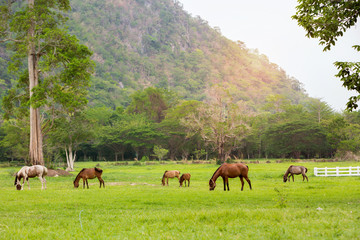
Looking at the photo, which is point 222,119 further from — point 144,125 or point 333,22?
point 333,22

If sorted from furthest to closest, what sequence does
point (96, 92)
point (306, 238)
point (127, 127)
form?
point (96, 92) → point (127, 127) → point (306, 238)

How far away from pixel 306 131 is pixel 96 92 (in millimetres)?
103671

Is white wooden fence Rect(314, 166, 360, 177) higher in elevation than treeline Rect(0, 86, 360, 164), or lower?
lower

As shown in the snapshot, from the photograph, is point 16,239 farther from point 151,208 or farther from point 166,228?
point 151,208

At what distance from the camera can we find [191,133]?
62.8 m

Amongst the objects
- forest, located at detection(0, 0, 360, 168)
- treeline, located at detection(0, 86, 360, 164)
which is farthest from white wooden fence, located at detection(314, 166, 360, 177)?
treeline, located at detection(0, 86, 360, 164)

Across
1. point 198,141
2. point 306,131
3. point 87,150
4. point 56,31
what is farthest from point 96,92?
point 56,31

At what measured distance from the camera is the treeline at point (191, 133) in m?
55.2

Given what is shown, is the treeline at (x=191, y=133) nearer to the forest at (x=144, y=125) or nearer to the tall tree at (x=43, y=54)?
the forest at (x=144, y=125)

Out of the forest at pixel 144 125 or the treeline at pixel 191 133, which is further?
the treeline at pixel 191 133

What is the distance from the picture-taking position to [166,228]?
27.2ft

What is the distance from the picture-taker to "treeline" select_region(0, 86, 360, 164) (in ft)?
181

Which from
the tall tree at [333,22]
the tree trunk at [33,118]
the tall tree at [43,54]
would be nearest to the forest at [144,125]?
the tall tree at [43,54]

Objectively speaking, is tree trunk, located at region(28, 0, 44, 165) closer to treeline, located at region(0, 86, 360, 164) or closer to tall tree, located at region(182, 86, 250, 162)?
treeline, located at region(0, 86, 360, 164)
